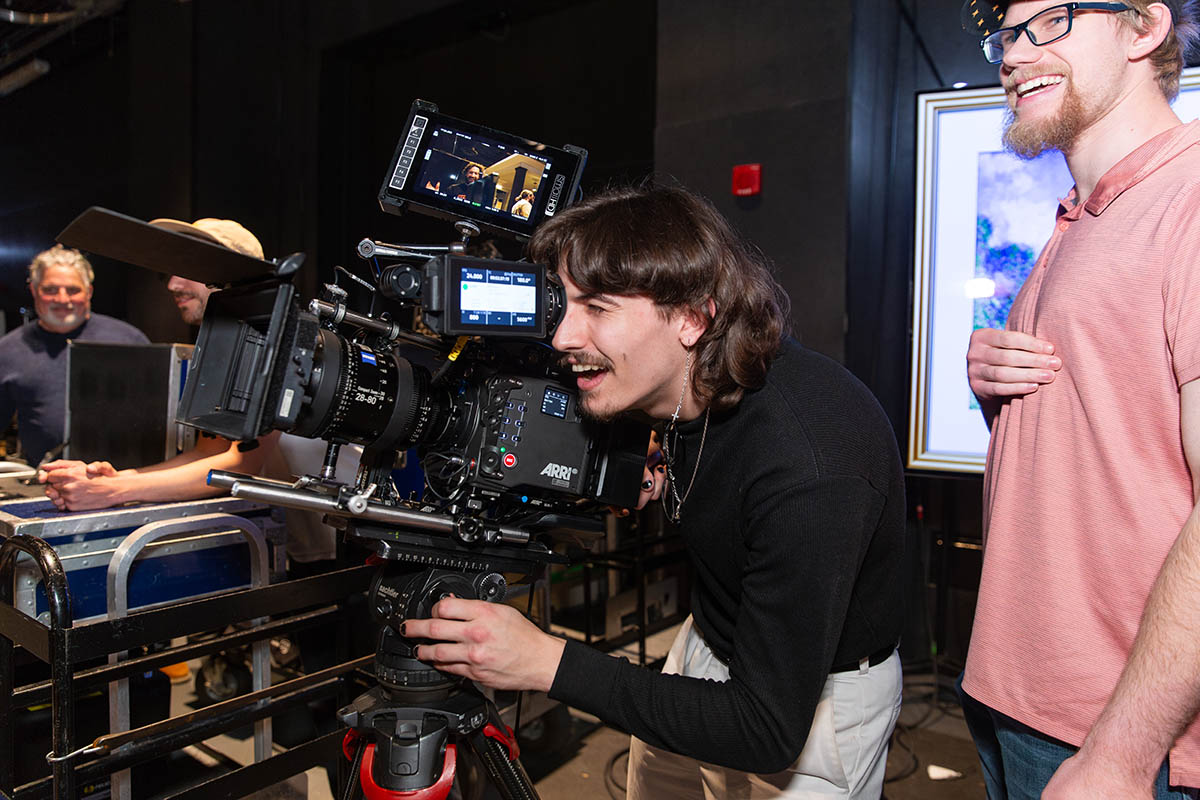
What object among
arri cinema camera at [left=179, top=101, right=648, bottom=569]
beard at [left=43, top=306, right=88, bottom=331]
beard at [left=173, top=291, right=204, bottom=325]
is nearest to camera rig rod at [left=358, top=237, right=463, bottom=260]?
arri cinema camera at [left=179, top=101, right=648, bottom=569]

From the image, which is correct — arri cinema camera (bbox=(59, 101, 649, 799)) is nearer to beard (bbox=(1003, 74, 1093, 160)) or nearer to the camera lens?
the camera lens

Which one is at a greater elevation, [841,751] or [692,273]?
[692,273]

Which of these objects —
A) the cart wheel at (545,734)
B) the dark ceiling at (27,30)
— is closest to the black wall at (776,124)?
the cart wheel at (545,734)

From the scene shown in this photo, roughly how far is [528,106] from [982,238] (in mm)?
2376

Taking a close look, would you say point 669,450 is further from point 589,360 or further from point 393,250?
point 393,250

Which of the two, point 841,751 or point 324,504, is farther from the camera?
point 841,751

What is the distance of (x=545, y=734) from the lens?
8.05ft

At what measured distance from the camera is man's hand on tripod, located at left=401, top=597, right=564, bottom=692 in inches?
36.2

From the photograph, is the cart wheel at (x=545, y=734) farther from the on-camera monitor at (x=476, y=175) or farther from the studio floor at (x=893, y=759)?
the on-camera monitor at (x=476, y=175)

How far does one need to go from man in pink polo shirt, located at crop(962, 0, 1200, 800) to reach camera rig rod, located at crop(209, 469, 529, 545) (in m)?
0.66

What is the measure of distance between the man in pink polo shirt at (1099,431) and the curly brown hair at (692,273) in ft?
0.92

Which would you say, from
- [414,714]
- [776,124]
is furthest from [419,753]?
[776,124]

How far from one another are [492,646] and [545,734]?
5.65ft

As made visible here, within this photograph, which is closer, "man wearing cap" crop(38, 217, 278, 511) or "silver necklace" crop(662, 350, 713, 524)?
"silver necklace" crop(662, 350, 713, 524)
